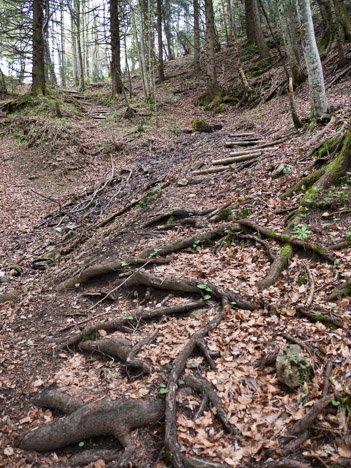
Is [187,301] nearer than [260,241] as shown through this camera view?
Yes

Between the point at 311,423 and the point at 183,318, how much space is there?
2294mm

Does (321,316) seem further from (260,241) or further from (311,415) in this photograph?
(260,241)

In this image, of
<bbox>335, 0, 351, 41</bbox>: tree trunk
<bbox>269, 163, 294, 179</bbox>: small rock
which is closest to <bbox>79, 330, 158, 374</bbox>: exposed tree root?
<bbox>269, 163, 294, 179</bbox>: small rock

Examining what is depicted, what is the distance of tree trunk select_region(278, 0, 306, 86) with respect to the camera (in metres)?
11.1

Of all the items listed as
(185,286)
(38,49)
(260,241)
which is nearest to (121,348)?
(185,286)

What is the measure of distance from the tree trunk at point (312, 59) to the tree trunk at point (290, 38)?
2.84 meters

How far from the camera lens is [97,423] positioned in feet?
11.6

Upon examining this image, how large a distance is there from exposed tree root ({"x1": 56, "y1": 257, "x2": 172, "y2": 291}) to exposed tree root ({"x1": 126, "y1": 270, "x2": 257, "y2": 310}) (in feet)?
1.57

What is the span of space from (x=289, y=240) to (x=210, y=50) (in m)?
16.1

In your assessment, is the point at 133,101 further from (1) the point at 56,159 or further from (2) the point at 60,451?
(2) the point at 60,451

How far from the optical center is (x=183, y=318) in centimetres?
486

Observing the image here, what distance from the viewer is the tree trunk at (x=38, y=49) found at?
741 inches

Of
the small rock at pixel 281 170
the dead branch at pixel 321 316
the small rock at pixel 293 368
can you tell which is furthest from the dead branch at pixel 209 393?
the small rock at pixel 281 170

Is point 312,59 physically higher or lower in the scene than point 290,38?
lower
